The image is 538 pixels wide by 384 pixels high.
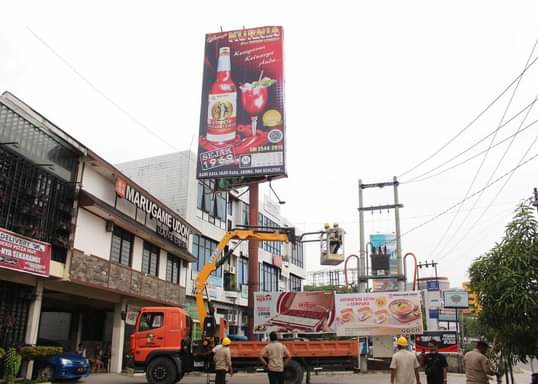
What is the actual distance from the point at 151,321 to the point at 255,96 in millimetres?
17187

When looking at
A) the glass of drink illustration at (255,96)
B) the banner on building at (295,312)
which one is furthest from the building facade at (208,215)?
the banner on building at (295,312)

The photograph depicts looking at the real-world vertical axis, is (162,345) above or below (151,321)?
below

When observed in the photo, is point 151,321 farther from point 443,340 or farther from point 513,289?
point 443,340

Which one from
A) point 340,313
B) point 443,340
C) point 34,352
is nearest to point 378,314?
point 340,313

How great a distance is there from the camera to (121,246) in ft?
78.3

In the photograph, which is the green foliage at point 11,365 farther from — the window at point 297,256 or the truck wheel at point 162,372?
the window at point 297,256

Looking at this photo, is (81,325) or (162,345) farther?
(81,325)

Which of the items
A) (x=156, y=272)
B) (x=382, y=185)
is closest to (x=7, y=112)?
(x=156, y=272)

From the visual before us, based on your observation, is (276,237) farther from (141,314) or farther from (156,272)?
(156,272)

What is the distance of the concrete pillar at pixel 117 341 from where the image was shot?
2439 cm

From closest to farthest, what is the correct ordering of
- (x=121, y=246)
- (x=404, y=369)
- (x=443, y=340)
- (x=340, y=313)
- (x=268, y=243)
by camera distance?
(x=404, y=369) → (x=340, y=313) → (x=121, y=246) → (x=443, y=340) → (x=268, y=243)

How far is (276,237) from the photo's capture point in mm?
21453

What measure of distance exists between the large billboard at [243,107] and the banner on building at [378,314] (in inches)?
389

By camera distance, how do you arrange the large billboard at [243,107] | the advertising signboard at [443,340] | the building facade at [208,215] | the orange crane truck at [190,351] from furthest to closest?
1. the advertising signboard at [443,340]
2. the building facade at [208,215]
3. the large billboard at [243,107]
4. the orange crane truck at [190,351]
